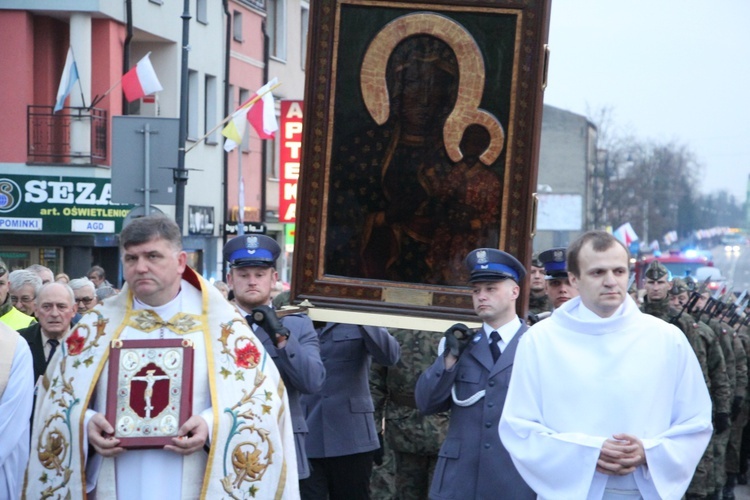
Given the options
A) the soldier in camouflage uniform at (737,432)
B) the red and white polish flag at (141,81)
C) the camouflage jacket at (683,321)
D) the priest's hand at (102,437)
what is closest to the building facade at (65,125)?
the red and white polish flag at (141,81)

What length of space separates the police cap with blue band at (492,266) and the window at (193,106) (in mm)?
28352

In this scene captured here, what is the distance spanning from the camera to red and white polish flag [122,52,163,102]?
86.6 ft

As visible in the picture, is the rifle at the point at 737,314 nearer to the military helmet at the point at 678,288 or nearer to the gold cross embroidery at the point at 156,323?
the military helmet at the point at 678,288

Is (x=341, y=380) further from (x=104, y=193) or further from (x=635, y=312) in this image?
(x=104, y=193)

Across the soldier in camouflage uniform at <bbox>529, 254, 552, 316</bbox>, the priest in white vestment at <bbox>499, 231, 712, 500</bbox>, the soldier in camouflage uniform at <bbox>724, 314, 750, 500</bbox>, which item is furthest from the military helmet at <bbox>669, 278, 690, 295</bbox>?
the priest in white vestment at <bbox>499, 231, 712, 500</bbox>

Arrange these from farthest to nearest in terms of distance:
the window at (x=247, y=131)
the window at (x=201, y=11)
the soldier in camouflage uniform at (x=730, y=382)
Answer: the window at (x=247, y=131) → the window at (x=201, y=11) → the soldier in camouflage uniform at (x=730, y=382)

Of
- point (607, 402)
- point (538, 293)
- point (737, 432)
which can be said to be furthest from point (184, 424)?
point (737, 432)

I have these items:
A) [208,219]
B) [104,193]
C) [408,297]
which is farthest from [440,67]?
[208,219]

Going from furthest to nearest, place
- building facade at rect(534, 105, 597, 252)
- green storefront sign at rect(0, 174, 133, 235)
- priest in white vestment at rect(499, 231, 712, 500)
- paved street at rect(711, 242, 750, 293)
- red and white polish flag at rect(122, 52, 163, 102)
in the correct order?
1. paved street at rect(711, 242, 750, 293)
2. building facade at rect(534, 105, 597, 252)
3. green storefront sign at rect(0, 174, 133, 235)
4. red and white polish flag at rect(122, 52, 163, 102)
5. priest in white vestment at rect(499, 231, 712, 500)

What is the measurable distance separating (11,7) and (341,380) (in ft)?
67.9

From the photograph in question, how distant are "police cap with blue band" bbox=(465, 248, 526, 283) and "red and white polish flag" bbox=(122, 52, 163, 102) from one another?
64.7 ft

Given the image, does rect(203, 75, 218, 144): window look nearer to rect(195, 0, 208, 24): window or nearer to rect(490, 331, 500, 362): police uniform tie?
rect(195, 0, 208, 24): window

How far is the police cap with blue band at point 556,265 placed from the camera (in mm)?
9078

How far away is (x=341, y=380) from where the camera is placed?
931 cm
